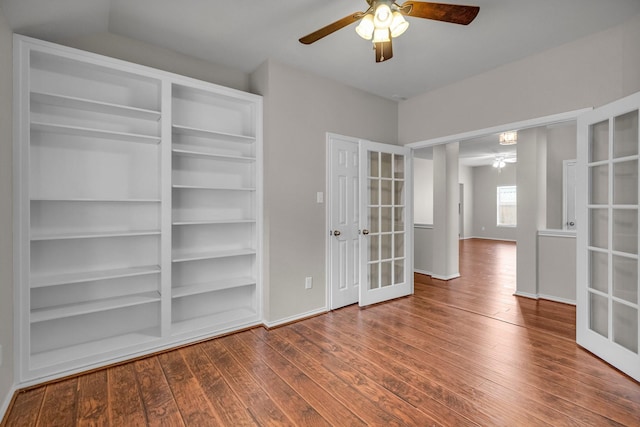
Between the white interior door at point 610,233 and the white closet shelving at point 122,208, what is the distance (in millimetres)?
2880

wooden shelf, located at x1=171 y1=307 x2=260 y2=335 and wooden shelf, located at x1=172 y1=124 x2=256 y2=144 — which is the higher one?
wooden shelf, located at x1=172 y1=124 x2=256 y2=144

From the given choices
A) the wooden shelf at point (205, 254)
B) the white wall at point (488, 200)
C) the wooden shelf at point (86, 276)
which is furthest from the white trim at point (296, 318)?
the white wall at point (488, 200)

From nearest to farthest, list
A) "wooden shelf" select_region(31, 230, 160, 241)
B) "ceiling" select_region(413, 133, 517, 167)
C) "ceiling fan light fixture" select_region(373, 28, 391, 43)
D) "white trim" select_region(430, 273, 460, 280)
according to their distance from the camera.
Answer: "ceiling fan light fixture" select_region(373, 28, 391, 43) < "wooden shelf" select_region(31, 230, 160, 241) < "white trim" select_region(430, 273, 460, 280) < "ceiling" select_region(413, 133, 517, 167)

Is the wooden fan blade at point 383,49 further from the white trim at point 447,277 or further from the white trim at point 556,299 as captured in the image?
the white trim at point 447,277

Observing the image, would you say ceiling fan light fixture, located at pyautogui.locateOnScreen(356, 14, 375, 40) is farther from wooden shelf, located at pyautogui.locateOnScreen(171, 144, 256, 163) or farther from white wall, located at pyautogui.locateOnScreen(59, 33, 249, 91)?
white wall, located at pyautogui.locateOnScreen(59, 33, 249, 91)

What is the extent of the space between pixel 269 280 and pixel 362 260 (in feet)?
3.72

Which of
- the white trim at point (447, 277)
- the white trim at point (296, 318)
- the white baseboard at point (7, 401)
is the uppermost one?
the white trim at point (447, 277)

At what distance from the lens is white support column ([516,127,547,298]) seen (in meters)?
4.03

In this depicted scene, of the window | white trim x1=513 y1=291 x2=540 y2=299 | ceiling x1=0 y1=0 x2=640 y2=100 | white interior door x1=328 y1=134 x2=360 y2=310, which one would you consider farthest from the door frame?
the window

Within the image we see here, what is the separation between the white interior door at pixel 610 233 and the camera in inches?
86.2

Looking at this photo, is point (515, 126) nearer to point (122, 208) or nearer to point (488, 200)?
point (122, 208)

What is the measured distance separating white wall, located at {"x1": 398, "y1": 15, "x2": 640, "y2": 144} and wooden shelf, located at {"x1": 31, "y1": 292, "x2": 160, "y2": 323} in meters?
3.50

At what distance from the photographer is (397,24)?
1.78 metres

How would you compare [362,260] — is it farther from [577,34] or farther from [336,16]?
[577,34]
